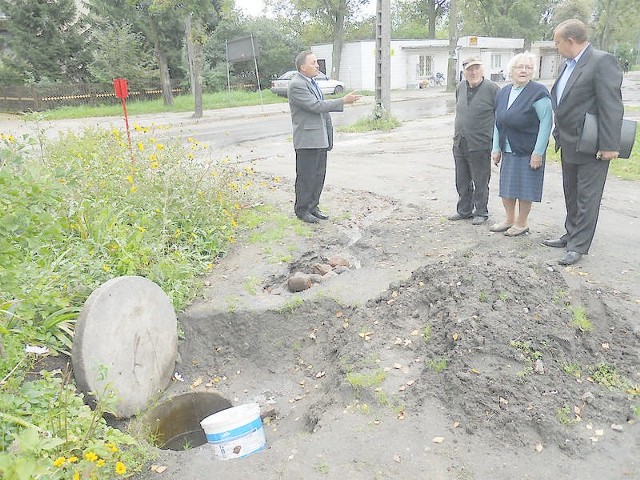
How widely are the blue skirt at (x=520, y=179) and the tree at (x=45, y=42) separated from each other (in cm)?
2734

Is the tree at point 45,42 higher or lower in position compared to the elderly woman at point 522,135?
higher

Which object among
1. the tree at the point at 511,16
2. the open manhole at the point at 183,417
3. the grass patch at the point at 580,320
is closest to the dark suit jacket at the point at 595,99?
the grass patch at the point at 580,320

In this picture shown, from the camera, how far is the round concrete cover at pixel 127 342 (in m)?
3.68

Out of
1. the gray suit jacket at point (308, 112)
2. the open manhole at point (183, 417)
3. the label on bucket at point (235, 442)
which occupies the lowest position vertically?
the open manhole at point (183, 417)

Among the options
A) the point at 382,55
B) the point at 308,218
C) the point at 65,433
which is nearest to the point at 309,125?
the point at 308,218

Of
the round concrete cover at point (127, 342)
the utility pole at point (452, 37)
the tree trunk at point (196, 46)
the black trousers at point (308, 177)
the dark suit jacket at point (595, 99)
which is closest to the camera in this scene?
the round concrete cover at point (127, 342)

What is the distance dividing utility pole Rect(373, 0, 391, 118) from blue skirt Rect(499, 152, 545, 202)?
1037 centimetres

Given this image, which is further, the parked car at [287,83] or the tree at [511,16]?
the tree at [511,16]

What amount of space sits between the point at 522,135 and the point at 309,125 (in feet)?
7.48

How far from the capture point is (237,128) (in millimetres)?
18609

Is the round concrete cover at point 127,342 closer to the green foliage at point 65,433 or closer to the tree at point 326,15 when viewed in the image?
the green foliage at point 65,433

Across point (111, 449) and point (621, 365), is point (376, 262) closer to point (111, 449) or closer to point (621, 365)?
point (621, 365)

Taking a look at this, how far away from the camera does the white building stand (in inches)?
1571

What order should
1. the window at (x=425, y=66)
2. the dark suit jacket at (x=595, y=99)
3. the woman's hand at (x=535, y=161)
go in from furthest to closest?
the window at (x=425, y=66) → the woman's hand at (x=535, y=161) → the dark suit jacket at (x=595, y=99)
